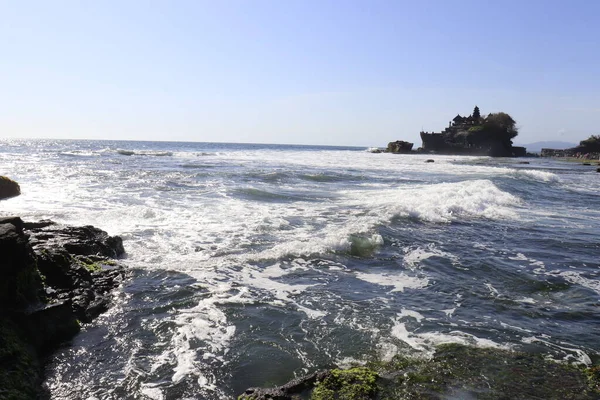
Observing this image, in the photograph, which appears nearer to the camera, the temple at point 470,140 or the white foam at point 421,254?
the white foam at point 421,254

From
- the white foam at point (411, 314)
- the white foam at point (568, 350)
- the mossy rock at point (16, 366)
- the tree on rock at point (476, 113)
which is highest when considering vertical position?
the tree on rock at point (476, 113)

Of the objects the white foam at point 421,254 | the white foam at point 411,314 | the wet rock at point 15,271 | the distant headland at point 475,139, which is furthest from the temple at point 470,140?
the wet rock at point 15,271

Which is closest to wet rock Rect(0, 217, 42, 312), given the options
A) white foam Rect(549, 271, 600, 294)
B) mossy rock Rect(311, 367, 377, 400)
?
mossy rock Rect(311, 367, 377, 400)

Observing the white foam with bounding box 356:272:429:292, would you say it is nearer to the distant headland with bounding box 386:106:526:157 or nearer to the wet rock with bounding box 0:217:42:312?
the wet rock with bounding box 0:217:42:312

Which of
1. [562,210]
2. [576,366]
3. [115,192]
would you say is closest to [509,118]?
[562,210]

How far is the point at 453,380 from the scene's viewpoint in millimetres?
4637

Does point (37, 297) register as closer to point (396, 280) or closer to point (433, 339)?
point (433, 339)

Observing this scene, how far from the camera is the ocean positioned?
16.7 feet

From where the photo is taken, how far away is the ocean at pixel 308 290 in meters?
5.09

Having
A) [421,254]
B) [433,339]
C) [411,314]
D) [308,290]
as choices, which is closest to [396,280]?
[411,314]

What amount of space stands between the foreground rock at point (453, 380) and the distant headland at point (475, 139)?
3674 inches

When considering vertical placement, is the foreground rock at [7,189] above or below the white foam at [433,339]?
above

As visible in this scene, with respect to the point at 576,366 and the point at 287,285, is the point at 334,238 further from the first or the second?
the point at 576,366

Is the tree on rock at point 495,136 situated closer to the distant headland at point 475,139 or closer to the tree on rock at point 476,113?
the distant headland at point 475,139
